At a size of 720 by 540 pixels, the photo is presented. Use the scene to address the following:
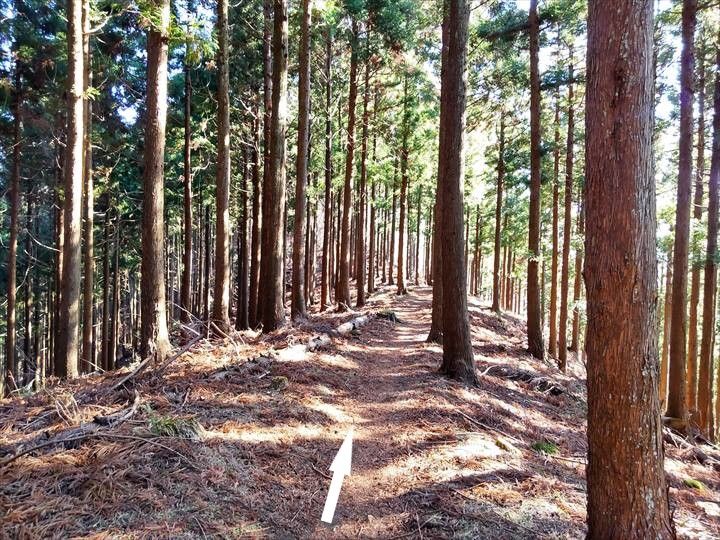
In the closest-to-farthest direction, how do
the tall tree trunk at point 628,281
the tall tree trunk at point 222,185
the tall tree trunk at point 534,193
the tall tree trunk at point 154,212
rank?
1. the tall tree trunk at point 628,281
2. the tall tree trunk at point 154,212
3. the tall tree trunk at point 222,185
4. the tall tree trunk at point 534,193

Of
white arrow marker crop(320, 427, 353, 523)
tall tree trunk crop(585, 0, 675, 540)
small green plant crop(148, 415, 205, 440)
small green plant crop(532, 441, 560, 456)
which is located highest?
tall tree trunk crop(585, 0, 675, 540)

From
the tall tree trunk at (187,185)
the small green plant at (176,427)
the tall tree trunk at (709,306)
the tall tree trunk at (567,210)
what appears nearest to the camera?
the small green plant at (176,427)

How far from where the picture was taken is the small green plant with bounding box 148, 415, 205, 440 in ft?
14.0

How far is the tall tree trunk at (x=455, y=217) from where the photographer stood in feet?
27.3

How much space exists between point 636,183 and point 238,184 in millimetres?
20383

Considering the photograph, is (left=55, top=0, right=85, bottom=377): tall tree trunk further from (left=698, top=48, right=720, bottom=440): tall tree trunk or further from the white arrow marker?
(left=698, top=48, right=720, bottom=440): tall tree trunk

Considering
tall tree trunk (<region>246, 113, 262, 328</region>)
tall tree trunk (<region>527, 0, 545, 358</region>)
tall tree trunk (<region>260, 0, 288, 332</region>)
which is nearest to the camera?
tall tree trunk (<region>260, 0, 288, 332</region>)

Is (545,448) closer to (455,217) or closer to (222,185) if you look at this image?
(455,217)

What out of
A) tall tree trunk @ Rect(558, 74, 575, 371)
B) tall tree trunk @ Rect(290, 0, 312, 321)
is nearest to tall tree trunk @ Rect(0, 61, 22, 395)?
tall tree trunk @ Rect(290, 0, 312, 321)

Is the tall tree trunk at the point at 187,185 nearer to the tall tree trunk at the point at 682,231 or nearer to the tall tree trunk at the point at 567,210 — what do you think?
the tall tree trunk at the point at 567,210

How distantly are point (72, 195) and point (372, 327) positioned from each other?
9042 millimetres

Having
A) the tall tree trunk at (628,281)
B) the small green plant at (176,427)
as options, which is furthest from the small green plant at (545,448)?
the small green plant at (176,427)

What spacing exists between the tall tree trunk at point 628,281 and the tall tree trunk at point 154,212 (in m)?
6.67

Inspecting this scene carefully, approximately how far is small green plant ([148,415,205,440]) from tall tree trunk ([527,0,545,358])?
1112cm
